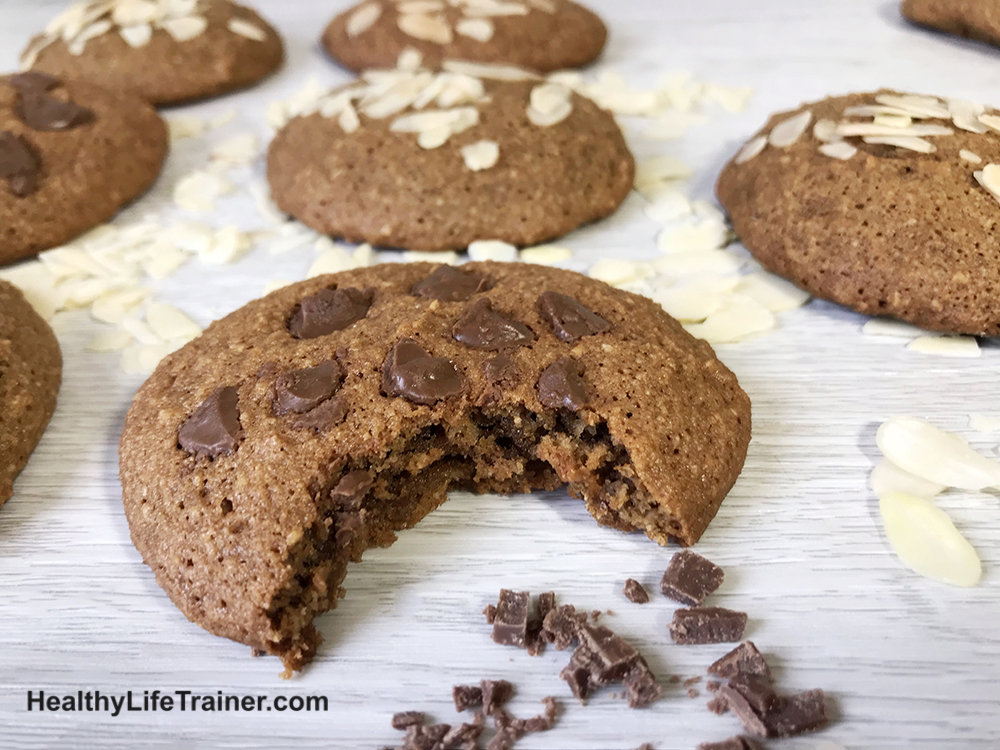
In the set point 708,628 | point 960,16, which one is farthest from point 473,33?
point 708,628

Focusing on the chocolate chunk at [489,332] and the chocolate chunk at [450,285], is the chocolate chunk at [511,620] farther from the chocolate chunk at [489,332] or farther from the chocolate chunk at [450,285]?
the chocolate chunk at [450,285]

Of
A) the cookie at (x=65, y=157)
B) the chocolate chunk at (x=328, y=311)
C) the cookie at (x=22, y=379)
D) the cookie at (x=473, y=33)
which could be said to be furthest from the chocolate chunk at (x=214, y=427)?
the cookie at (x=473, y=33)

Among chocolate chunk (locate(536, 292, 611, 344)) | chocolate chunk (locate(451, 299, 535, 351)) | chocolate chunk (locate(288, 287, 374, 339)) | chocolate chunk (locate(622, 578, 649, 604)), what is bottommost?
chocolate chunk (locate(622, 578, 649, 604))

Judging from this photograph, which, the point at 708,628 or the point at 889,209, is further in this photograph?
the point at 889,209

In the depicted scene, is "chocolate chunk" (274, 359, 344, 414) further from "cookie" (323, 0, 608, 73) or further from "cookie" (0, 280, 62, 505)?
"cookie" (323, 0, 608, 73)

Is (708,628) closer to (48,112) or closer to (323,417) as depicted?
(323,417)

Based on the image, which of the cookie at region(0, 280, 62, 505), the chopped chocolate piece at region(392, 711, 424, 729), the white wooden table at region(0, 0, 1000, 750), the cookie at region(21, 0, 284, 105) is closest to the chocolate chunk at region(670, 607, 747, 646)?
the white wooden table at region(0, 0, 1000, 750)
